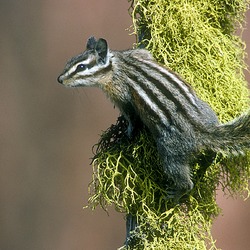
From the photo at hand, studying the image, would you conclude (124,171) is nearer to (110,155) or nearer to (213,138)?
(110,155)

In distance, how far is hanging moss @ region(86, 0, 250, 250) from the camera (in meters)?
2.85

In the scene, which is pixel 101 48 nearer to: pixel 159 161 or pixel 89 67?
pixel 89 67

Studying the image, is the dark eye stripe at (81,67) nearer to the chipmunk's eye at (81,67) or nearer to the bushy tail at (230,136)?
the chipmunk's eye at (81,67)

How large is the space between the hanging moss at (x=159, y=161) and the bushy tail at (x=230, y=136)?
76mm

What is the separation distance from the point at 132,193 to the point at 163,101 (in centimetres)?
35

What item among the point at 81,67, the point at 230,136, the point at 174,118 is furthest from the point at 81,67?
the point at 230,136

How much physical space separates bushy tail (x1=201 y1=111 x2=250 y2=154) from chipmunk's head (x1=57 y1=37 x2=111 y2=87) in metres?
0.47

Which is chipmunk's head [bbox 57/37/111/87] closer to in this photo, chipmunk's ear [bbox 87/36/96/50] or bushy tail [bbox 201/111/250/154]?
chipmunk's ear [bbox 87/36/96/50]

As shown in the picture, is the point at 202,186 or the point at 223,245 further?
the point at 223,245

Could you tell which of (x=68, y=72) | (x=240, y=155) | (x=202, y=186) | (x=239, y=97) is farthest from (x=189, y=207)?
(x=68, y=72)

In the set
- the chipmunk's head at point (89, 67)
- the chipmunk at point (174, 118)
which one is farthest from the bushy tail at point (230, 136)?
the chipmunk's head at point (89, 67)

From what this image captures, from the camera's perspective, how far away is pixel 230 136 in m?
2.76

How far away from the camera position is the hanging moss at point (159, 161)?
2850 mm

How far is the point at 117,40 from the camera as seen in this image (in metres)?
4.51
